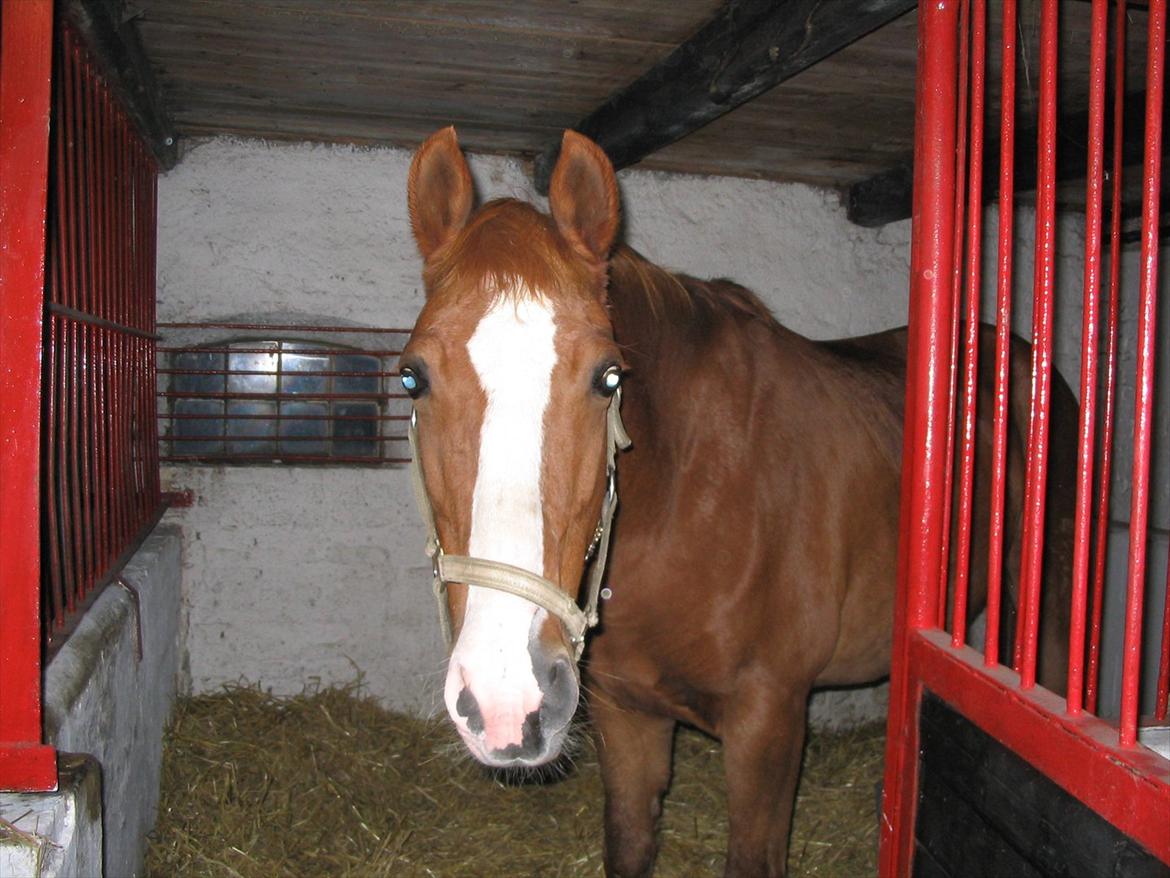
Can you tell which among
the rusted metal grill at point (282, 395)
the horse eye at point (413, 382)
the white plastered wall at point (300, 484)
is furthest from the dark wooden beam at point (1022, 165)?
the rusted metal grill at point (282, 395)

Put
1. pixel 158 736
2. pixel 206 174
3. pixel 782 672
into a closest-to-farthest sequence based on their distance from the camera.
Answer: pixel 782 672
pixel 158 736
pixel 206 174

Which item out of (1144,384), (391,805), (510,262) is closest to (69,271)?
(510,262)

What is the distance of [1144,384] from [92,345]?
7.47 feet

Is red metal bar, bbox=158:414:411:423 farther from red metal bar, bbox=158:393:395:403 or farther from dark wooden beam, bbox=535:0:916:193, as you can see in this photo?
dark wooden beam, bbox=535:0:916:193

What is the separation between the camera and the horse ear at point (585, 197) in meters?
1.50

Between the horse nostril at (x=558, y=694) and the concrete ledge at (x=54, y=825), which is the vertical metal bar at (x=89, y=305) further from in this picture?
the horse nostril at (x=558, y=694)

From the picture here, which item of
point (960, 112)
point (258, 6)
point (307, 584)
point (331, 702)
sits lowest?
point (331, 702)

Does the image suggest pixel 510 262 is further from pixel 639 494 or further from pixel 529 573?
pixel 639 494

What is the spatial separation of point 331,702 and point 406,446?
3.65 feet

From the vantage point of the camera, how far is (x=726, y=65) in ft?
7.19

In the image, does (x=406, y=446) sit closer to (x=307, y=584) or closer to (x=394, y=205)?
(x=307, y=584)

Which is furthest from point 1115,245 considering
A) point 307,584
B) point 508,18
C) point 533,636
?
point 307,584

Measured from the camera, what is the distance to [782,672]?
2.06 metres

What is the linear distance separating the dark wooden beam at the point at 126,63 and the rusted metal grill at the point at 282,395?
2.46ft
